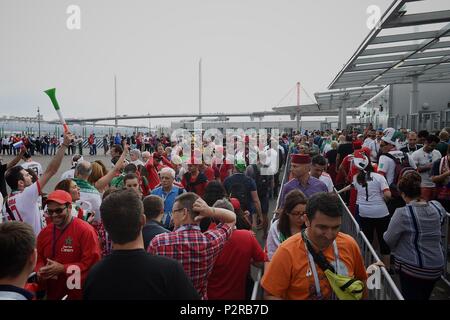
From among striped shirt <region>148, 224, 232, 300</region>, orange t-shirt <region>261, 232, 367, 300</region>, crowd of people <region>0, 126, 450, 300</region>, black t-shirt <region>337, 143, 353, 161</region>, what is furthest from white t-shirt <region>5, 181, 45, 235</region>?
black t-shirt <region>337, 143, 353, 161</region>

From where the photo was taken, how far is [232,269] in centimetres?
310

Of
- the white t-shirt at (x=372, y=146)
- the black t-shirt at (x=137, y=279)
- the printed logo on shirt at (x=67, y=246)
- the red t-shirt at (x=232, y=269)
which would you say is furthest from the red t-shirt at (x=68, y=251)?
the white t-shirt at (x=372, y=146)

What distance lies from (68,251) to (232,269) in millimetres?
1478

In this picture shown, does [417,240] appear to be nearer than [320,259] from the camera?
No

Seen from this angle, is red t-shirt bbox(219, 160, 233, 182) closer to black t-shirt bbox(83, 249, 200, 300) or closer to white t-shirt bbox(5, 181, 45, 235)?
white t-shirt bbox(5, 181, 45, 235)

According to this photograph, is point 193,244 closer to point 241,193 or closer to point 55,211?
point 55,211

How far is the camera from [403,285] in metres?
3.95

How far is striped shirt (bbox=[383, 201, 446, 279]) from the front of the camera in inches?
148

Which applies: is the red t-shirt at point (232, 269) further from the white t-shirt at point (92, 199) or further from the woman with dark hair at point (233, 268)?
the white t-shirt at point (92, 199)

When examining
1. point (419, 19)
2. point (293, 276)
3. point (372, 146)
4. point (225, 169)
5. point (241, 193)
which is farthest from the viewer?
point (372, 146)

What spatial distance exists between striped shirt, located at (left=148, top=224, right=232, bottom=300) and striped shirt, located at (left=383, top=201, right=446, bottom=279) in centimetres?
217

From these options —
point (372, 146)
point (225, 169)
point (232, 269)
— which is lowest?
point (232, 269)

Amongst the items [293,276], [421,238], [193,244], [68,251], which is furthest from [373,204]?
[68,251]
